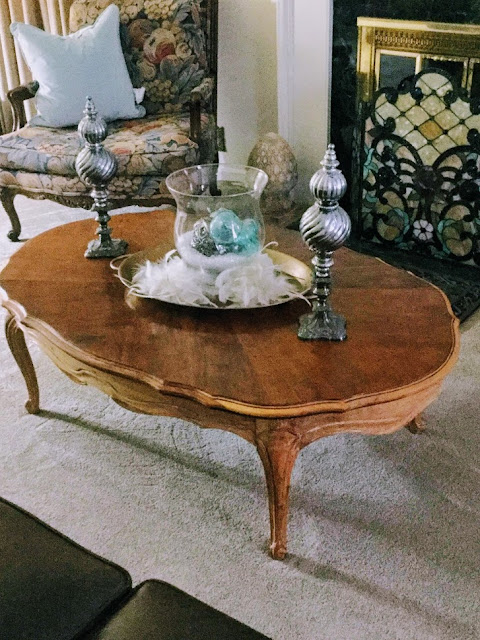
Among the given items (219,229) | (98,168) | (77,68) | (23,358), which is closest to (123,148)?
(77,68)

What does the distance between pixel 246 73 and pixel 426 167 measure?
1.08m

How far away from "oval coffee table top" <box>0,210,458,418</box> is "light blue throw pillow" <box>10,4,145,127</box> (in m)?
1.29

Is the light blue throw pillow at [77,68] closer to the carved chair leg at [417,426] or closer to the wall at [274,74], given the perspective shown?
the wall at [274,74]

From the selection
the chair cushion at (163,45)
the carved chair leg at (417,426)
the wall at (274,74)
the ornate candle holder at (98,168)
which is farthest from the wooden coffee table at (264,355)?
the chair cushion at (163,45)

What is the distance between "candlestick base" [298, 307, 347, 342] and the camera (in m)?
1.39

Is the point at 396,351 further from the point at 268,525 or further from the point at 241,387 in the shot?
the point at 268,525

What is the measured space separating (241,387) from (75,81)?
201 centimetres

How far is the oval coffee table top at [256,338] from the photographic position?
4.13 feet

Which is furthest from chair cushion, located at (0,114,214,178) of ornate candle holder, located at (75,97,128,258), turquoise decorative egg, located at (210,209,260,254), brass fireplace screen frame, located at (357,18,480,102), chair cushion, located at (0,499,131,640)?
chair cushion, located at (0,499,131,640)

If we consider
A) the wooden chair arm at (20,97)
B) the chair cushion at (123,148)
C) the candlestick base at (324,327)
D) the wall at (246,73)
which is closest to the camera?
the candlestick base at (324,327)

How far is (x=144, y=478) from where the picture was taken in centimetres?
166

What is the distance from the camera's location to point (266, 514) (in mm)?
1540

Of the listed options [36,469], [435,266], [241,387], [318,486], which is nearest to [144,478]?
[36,469]

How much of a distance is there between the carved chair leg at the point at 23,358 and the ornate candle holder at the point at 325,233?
0.77 meters
